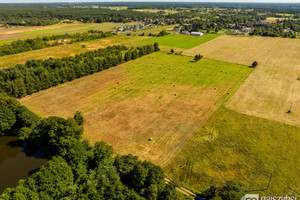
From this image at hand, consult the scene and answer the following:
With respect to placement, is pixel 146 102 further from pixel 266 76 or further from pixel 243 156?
pixel 266 76

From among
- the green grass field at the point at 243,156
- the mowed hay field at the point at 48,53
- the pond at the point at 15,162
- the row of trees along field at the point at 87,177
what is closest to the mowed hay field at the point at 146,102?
the green grass field at the point at 243,156

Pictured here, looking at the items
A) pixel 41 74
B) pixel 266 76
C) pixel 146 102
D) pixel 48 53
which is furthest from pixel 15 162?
pixel 266 76

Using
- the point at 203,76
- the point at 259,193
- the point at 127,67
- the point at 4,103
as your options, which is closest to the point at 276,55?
the point at 203,76

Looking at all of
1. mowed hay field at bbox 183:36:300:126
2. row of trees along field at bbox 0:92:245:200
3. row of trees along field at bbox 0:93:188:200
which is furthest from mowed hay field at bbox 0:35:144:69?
row of trees along field at bbox 0:92:245:200

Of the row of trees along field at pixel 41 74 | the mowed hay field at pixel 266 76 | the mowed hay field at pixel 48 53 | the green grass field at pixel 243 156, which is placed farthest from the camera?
the mowed hay field at pixel 48 53

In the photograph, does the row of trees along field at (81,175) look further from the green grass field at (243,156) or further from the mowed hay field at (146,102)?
the green grass field at (243,156)

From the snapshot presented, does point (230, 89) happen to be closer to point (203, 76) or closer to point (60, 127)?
point (203, 76)

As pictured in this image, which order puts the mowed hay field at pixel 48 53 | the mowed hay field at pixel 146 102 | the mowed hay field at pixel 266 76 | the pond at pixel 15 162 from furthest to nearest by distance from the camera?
the mowed hay field at pixel 48 53, the mowed hay field at pixel 266 76, the mowed hay field at pixel 146 102, the pond at pixel 15 162
